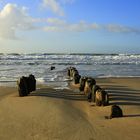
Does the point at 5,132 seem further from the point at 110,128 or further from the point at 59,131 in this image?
the point at 110,128

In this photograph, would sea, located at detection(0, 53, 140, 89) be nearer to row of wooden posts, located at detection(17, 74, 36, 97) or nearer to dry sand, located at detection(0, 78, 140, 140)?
row of wooden posts, located at detection(17, 74, 36, 97)

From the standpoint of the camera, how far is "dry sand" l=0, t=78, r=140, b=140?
27.3 ft

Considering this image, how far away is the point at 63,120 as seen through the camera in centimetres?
980

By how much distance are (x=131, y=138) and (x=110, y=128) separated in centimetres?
91

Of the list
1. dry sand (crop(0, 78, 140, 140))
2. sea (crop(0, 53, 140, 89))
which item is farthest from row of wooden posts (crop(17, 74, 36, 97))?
sea (crop(0, 53, 140, 89))

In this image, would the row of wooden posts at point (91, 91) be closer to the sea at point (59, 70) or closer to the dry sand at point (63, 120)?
the dry sand at point (63, 120)

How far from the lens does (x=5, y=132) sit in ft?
28.2

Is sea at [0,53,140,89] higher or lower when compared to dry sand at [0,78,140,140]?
lower

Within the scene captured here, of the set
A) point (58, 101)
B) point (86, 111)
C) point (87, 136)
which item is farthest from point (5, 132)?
point (58, 101)

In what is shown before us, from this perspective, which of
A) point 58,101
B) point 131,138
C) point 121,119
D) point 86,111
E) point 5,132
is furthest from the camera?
point 58,101

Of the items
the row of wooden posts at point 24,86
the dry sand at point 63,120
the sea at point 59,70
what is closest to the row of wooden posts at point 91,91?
the row of wooden posts at point 24,86

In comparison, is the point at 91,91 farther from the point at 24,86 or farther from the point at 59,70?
the point at 59,70

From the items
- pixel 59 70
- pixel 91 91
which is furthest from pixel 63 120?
pixel 59 70

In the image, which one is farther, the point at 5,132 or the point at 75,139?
the point at 5,132
